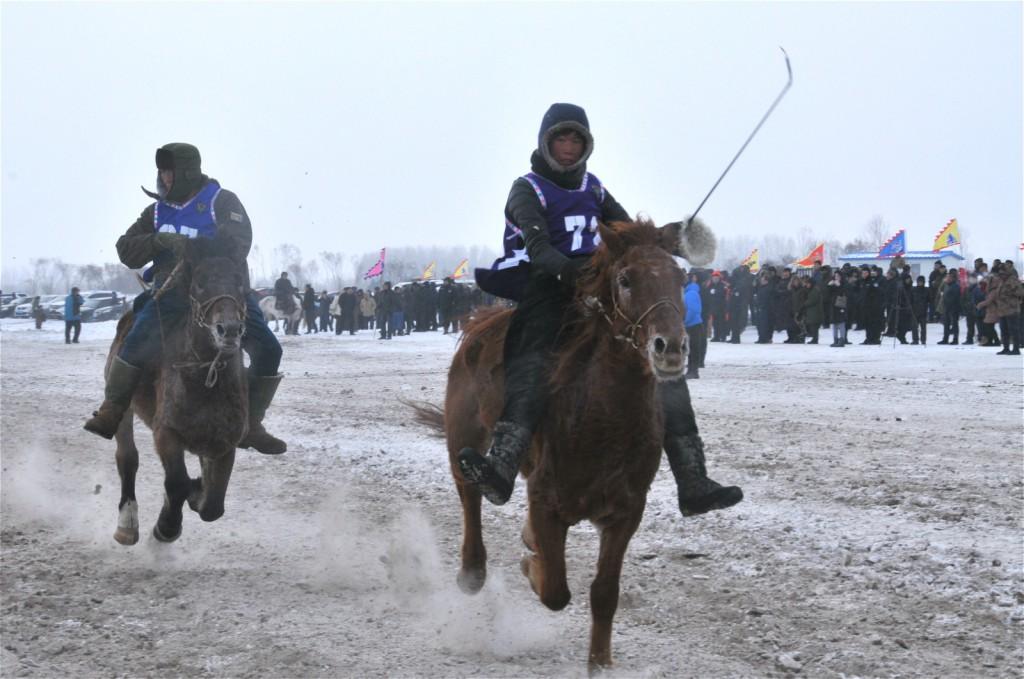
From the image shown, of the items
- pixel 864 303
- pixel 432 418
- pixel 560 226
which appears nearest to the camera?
pixel 560 226

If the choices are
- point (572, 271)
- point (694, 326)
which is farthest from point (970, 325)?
point (572, 271)

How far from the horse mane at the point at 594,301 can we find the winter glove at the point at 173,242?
11.0 ft

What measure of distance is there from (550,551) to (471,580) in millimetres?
1384

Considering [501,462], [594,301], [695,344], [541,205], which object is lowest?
[501,462]

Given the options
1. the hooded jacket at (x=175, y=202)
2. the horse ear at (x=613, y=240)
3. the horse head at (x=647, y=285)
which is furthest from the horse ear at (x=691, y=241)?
the hooded jacket at (x=175, y=202)

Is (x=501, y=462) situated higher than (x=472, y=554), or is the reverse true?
(x=501, y=462)

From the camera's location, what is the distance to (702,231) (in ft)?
18.3

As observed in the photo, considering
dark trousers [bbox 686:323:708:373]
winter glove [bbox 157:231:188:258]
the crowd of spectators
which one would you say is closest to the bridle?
winter glove [bbox 157:231:188:258]

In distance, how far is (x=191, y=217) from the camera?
8125 mm

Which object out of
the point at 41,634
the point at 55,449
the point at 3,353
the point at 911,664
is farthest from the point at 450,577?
the point at 3,353

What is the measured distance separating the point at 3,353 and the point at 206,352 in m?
Answer: 31.3

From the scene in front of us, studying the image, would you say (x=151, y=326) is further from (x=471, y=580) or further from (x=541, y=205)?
(x=541, y=205)

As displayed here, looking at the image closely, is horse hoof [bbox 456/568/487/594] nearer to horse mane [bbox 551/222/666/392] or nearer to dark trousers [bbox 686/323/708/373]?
horse mane [bbox 551/222/666/392]

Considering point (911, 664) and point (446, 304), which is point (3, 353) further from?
point (911, 664)
